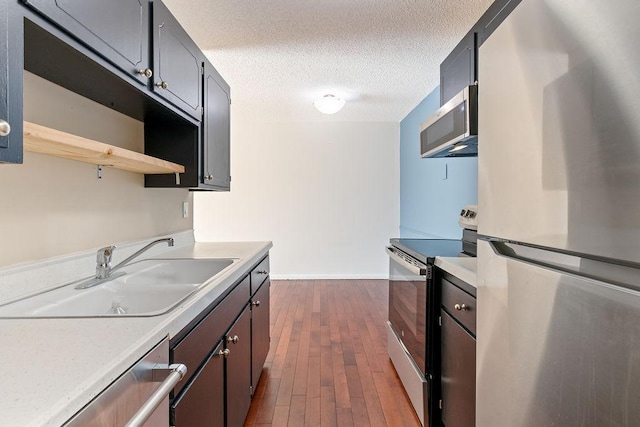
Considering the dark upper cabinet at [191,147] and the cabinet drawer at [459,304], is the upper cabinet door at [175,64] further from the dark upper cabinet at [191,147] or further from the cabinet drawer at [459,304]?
the cabinet drawer at [459,304]

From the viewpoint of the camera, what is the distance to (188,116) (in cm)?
183

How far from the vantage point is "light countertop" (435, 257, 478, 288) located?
1.32 metres

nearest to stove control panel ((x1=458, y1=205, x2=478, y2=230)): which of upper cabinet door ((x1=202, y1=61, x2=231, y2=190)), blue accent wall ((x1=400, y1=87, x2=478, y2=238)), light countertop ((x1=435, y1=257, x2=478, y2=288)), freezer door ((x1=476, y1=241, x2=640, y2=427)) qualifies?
blue accent wall ((x1=400, y1=87, x2=478, y2=238))

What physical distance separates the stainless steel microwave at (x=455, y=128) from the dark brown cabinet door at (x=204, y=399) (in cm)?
147

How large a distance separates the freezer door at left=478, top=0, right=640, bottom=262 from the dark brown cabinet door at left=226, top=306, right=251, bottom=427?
1.16m

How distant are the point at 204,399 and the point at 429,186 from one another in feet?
Result: 11.1

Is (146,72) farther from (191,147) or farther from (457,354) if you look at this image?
(457,354)

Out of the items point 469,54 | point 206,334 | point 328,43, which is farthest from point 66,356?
point 328,43

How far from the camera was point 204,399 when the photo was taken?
1.14 m

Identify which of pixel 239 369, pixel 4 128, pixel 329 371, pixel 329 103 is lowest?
pixel 329 371

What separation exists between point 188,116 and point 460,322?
1.70 meters

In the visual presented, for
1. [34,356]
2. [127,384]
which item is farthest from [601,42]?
[34,356]

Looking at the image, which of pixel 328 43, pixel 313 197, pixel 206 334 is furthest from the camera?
pixel 313 197

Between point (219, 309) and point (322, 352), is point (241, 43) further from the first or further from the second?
point (322, 352)
